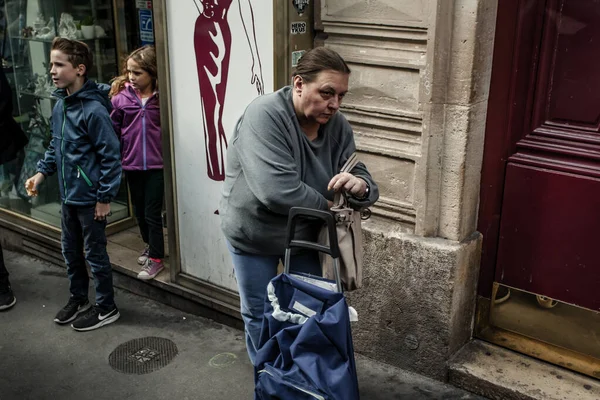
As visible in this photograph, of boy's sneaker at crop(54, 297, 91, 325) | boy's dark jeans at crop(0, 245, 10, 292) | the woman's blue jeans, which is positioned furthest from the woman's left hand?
boy's dark jeans at crop(0, 245, 10, 292)

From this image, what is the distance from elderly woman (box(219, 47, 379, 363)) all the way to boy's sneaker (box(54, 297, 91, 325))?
199 centimetres

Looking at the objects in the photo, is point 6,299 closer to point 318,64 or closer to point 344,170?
point 344,170

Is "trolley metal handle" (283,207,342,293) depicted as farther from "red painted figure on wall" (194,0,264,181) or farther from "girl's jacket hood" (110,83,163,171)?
"girl's jacket hood" (110,83,163,171)

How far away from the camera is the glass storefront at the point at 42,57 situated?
605cm

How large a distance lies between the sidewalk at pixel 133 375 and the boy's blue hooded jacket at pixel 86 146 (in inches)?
37.8

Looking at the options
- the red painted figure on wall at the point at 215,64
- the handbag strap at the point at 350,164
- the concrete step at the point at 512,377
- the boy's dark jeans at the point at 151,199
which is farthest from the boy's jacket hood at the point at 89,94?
the concrete step at the point at 512,377

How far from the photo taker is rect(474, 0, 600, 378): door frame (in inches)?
144

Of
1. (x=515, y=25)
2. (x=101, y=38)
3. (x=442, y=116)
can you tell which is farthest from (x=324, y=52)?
(x=101, y=38)

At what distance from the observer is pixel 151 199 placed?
525cm

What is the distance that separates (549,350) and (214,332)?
2144 mm

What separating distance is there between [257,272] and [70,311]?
7.09 ft

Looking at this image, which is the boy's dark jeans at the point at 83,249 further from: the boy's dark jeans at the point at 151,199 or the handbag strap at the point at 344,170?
the handbag strap at the point at 344,170

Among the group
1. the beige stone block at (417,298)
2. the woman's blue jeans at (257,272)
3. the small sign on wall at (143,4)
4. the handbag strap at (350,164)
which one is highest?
the small sign on wall at (143,4)

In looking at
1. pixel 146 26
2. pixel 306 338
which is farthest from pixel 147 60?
pixel 306 338
